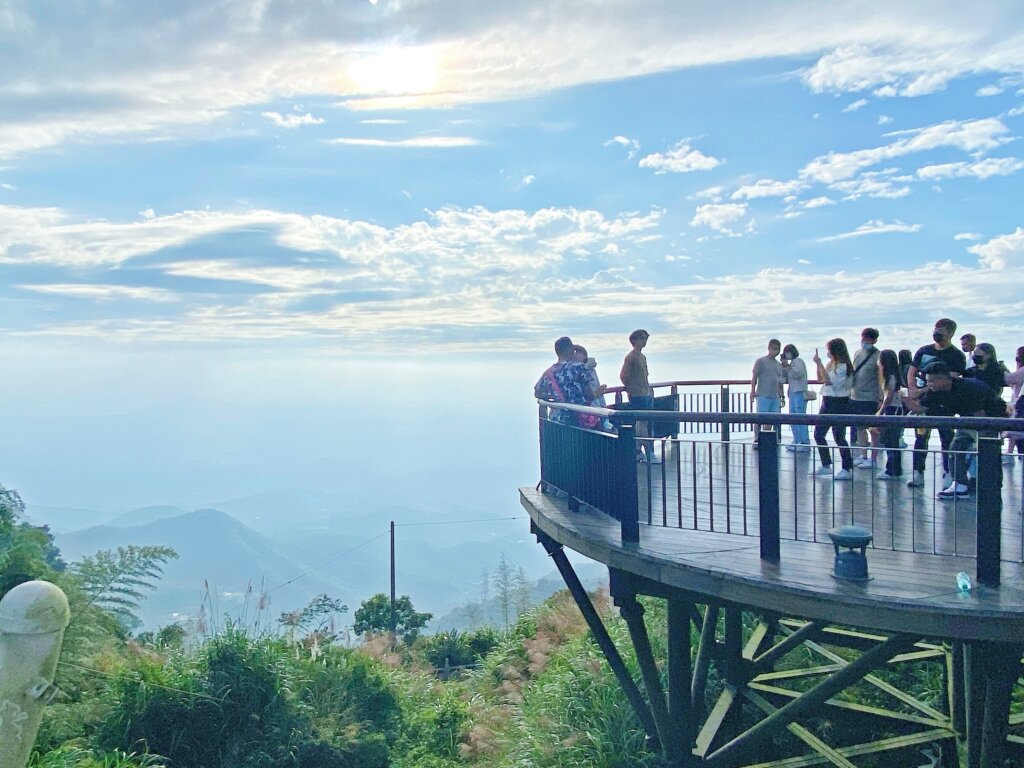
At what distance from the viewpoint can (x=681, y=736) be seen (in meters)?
7.28

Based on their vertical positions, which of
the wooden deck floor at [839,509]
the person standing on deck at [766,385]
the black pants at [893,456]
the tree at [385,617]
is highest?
the person standing on deck at [766,385]

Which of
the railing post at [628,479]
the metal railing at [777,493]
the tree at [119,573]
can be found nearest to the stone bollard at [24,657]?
the metal railing at [777,493]

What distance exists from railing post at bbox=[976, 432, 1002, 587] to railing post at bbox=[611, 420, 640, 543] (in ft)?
7.33

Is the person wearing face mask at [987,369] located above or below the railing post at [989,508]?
above

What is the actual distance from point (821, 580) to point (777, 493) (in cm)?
64

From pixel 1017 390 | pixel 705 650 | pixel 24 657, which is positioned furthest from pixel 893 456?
pixel 24 657

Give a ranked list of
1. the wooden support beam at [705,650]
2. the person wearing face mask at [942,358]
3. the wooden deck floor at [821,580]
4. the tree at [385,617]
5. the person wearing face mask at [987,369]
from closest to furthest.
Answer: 1. the wooden deck floor at [821,580]
2. the person wearing face mask at [942,358]
3. the wooden support beam at [705,650]
4. the person wearing face mask at [987,369]
5. the tree at [385,617]

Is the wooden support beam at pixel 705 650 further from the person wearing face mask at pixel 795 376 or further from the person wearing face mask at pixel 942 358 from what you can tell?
the person wearing face mask at pixel 795 376

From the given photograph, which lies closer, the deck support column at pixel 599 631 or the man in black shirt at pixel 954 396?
the man in black shirt at pixel 954 396

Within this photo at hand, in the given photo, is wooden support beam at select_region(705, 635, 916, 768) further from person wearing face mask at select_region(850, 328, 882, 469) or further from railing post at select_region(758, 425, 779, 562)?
person wearing face mask at select_region(850, 328, 882, 469)

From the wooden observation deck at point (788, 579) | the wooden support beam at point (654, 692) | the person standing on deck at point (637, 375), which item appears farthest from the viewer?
the person standing on deck at point (637, 375)

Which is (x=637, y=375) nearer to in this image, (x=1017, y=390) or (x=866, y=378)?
(x=866, y=378)

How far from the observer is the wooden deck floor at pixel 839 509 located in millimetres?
5895

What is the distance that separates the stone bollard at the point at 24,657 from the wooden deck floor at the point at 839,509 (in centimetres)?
397
